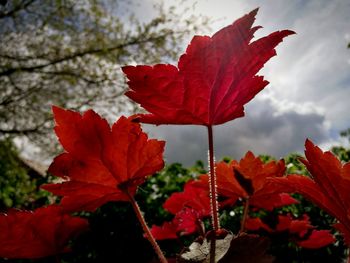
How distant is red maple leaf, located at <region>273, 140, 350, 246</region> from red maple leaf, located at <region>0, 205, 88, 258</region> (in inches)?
17.4

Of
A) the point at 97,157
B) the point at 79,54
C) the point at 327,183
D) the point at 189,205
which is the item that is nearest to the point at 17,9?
the point at 79,54

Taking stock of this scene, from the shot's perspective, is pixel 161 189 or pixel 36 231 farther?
pixel 161 189

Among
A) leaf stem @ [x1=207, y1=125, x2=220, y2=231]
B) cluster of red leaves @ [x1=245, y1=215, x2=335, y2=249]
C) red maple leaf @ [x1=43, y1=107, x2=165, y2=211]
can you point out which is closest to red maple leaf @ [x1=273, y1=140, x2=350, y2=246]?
leaf stem @ [x1=207, y1=125, x2=220, y2=231]

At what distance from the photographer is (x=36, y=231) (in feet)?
2.28

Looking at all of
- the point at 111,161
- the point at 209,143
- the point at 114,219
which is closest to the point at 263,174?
the point at 209,143

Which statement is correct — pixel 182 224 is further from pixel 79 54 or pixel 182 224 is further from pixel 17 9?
pixel 17 9

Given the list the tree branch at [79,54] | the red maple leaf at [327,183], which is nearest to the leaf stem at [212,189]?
the red maple leaf at [327,183]

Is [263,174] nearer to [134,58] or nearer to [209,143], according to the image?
[209,143]

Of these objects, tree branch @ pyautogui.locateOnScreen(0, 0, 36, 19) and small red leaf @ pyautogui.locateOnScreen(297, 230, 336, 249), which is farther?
tree branch @ pyautogui.locateOnScreen(0, 0, 36, 19)

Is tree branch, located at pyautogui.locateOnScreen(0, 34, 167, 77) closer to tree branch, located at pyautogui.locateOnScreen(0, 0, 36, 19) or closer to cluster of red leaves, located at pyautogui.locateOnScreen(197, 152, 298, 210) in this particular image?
tree branch, located at pyautogui.locateOnScreen(0, 0, 36, 19)

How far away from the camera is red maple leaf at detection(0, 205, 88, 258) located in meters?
0.65

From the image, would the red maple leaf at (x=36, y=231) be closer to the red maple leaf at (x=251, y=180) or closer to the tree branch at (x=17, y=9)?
the red maple leaf at (x=251, y=180)

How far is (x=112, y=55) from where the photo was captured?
8414 mm

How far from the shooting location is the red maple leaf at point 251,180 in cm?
76
